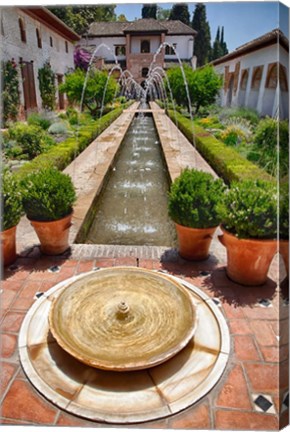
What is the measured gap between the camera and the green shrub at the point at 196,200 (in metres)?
3.66

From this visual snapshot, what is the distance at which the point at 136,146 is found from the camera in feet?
42.1

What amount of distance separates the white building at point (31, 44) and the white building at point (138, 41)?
1686 centimetres

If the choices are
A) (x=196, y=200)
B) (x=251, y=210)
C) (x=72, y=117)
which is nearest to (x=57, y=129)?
(x=72, y=117)

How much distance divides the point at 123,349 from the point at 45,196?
1.99m

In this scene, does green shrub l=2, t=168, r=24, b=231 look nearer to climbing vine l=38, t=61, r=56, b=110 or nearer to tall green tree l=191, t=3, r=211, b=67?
climbing vine l=38, t=61, r=56, b=110

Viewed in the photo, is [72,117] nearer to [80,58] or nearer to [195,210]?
[80,58]

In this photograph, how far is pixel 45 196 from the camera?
372 cm

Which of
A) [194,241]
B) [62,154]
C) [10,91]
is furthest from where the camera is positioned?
[10,91]

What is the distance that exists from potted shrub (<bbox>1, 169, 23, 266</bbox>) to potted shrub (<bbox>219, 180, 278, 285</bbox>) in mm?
2229

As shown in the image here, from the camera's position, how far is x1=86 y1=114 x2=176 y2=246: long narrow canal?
520 centimetres

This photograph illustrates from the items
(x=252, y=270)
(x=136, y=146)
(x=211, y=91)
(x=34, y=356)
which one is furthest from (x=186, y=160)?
(x=211, y=91)

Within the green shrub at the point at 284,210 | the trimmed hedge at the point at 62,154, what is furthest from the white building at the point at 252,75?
the green shrub at the point at 284,210

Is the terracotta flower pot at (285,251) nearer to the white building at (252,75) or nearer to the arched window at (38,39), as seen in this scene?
the white building at (252,75)

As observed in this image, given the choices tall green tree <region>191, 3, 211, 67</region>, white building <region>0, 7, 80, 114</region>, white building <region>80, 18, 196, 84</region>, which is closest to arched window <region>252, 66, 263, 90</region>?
white building <region>0, 7, 80, 114</region>
